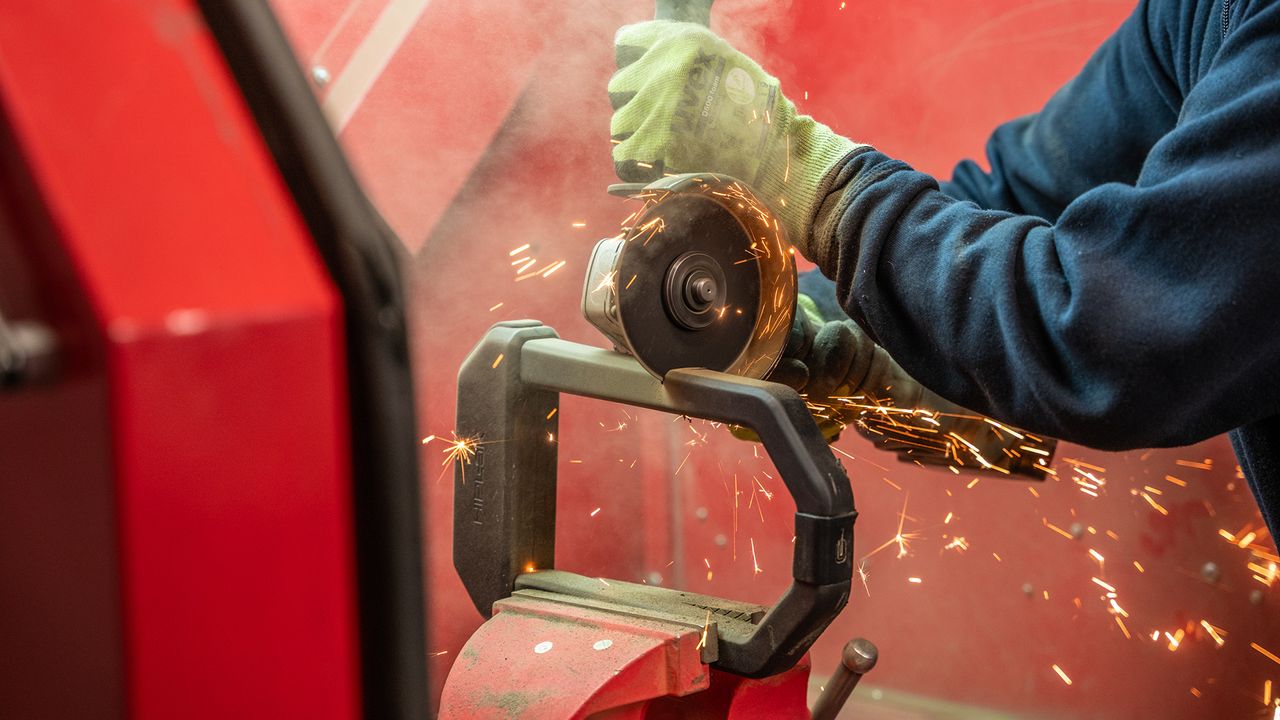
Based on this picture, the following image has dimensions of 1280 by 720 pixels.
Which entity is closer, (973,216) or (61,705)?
(61,705)

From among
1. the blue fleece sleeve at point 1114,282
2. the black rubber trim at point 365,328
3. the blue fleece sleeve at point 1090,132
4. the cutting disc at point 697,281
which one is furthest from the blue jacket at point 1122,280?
the black rubber trim at point 365,328

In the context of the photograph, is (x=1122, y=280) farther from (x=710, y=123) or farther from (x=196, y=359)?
(x=196, y=359)

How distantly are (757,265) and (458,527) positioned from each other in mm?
586

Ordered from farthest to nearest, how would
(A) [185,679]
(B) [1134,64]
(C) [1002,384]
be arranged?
1. (B) [1134,64]
2. (C) [1002,384]
3. (A) [185,679]

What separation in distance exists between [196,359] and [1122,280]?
1.08 meters

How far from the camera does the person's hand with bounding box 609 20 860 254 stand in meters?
1.47

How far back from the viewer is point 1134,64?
1.96 m

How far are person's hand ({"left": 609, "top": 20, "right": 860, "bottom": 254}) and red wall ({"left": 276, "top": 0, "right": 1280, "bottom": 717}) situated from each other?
0.74 metres

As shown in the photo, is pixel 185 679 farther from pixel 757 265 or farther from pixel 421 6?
pixel 421 6

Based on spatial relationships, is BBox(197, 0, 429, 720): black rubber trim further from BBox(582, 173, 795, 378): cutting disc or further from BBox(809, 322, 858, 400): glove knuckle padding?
BBox(809, 322, 858, 400): glove knuckle padding

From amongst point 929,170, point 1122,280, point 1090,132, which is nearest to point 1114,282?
point 1122,280

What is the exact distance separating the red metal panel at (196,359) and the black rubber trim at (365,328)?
2 cm

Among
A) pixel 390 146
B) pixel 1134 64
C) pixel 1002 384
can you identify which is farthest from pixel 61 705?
pixel 1134 64

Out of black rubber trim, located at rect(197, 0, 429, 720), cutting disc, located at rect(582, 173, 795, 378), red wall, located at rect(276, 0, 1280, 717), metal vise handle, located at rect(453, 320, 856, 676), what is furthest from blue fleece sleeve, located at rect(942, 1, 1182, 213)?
black rubber trim, located at rect(197, 0, 429, 720)
